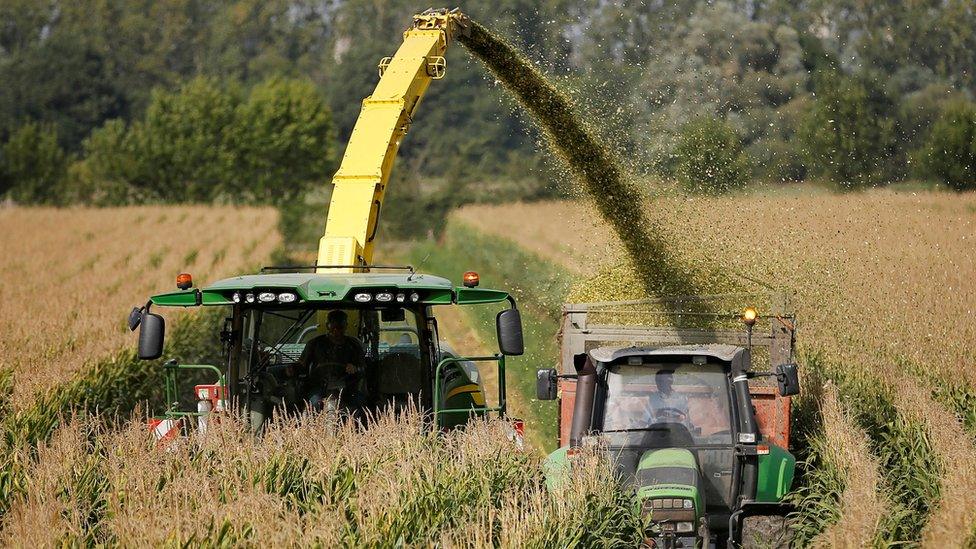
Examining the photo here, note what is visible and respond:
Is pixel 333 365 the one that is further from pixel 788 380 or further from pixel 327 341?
Result: pixel 788 380

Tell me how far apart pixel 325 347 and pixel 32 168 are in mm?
54688

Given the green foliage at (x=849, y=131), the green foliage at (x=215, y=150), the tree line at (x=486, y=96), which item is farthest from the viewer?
the green foliage at (x=215, y=150)

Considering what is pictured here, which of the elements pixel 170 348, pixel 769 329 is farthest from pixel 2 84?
pixel 769 329

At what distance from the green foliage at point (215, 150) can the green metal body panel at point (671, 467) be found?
48.4 m

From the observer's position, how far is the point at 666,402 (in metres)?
8.13

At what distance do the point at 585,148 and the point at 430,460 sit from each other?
582 cm

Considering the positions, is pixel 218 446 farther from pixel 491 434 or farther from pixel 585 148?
pixel 585 148

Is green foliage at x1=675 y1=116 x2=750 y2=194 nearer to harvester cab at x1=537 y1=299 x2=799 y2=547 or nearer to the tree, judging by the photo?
harvester cab at x1=537 y1=299 x2=799 y2=547

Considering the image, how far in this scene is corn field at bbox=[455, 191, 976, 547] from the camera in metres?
9.16

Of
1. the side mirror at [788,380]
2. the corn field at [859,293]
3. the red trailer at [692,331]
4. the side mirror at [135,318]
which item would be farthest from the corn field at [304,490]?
the corn field at [859,293]

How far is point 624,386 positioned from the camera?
27.0 feet

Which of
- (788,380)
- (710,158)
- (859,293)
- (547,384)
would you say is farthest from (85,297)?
(788,380)

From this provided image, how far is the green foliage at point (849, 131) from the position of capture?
15961mm

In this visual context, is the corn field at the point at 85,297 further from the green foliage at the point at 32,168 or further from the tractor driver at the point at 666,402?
the green foliage at the point at 32,168
